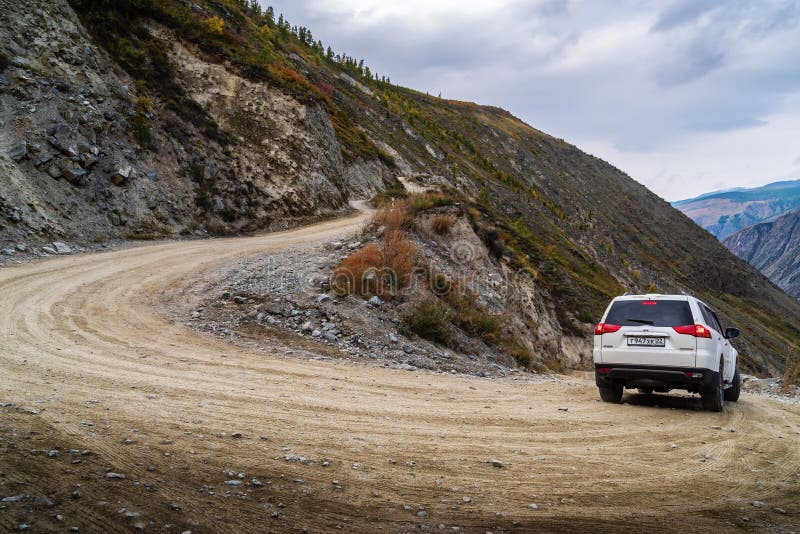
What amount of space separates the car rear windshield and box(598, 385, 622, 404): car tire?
1.09 metres

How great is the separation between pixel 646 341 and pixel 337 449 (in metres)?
5.39

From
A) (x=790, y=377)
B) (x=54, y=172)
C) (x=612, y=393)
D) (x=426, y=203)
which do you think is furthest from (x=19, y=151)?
(x=790, y=377)

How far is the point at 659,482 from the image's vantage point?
181 inches

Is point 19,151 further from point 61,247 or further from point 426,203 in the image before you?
point 426,203

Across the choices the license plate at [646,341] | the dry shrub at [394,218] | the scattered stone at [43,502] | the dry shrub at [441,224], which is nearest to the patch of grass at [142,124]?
the dry shrub at [394,218]

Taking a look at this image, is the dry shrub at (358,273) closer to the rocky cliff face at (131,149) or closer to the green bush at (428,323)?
the green bush at (428,323)

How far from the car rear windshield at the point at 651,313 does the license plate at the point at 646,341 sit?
0.23 metres

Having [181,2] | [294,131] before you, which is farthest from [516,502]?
[181,2]

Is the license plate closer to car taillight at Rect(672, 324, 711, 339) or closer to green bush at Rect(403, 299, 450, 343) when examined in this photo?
car taillight at Rect(672, 324, 711, 339)

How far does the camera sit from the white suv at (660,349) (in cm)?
739

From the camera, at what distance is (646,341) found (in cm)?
767

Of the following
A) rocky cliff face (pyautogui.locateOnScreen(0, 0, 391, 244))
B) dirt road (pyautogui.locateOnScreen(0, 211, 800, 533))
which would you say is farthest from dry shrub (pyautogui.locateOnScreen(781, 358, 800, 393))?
rocky cliff face (pyautogui.locateOnScreen(0, 0, 391, 244))

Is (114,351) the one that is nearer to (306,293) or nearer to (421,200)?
(306,293)

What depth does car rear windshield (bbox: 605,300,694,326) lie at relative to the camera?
7699 millimetres
